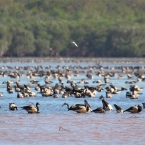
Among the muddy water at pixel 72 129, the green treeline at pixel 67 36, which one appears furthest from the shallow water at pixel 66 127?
the green treeline at pixel 67 36

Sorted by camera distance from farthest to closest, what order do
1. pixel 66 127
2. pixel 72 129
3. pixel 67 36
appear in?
1. pixel 67 36
2. pixel 66 127
3. pixel 72 129

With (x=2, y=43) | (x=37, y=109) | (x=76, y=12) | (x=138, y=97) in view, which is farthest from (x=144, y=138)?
(x=76, y=12)

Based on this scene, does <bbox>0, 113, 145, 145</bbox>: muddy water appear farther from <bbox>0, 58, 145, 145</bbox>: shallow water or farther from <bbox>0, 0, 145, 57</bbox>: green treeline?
<bbox>0, 0, 145, 57</bbox>: green treeline

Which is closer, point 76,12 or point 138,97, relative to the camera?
point 138,97

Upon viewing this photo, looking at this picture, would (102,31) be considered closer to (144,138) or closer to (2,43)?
(2,43)

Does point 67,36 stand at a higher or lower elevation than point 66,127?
higher

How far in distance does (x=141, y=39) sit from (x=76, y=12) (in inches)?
1044

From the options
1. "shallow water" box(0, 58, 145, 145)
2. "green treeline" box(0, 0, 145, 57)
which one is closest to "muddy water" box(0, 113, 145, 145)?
"shallow water" box(0, 58, 145, 145)

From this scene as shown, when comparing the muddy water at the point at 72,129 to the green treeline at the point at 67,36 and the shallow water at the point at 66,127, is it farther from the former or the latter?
the green treeline at the point at 67,36

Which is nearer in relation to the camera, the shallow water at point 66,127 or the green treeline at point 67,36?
the shallow water at point 66,127

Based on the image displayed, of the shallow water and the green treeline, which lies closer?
the shallow water

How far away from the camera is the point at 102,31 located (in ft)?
286

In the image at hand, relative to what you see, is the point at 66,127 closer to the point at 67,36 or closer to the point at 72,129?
the point at 72,129

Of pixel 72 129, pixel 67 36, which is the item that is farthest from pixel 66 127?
pixel 67 36
